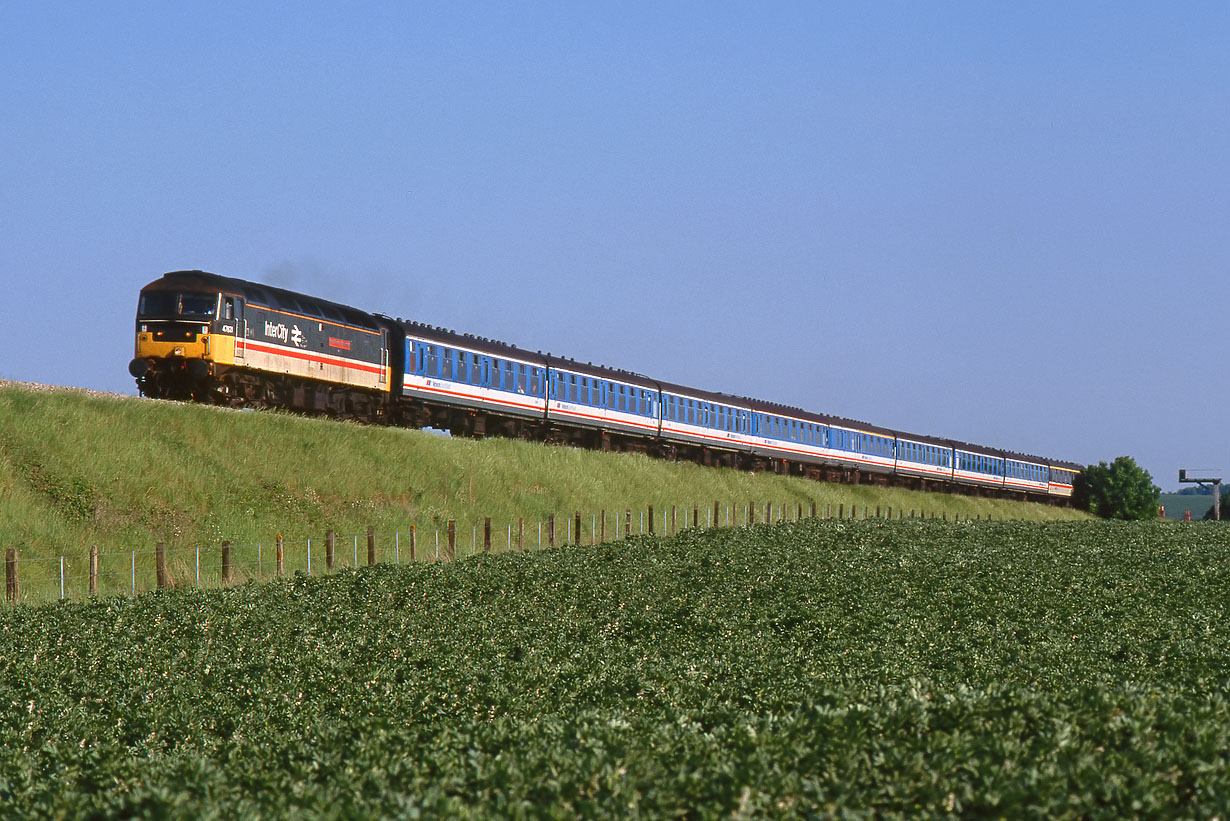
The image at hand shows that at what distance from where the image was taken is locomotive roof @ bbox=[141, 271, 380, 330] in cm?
3762

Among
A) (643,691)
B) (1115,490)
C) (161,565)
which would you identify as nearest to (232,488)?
(161,565)

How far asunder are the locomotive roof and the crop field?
12.4m

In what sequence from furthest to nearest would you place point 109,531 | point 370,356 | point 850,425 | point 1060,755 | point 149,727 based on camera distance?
point 850,425, point 370,356, point 109,531, point 149,727, point 1060,755

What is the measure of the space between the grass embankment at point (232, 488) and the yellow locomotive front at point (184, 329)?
1334mm

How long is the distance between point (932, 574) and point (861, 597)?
4.41 meters

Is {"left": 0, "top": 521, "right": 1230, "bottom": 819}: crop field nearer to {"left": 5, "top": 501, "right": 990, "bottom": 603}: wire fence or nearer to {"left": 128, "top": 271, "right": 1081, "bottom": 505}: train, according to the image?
{"left": 5, "top": 501, "right": 990, "bottom": 603}: wire fence

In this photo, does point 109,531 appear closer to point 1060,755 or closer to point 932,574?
point 932,574

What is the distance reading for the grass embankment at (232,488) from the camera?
31719 mm

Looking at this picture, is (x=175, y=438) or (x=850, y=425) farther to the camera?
(x=850, y=425)

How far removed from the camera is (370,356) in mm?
44375

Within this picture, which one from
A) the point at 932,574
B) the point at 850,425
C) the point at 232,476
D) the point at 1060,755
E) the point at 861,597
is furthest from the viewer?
the point at 850,425

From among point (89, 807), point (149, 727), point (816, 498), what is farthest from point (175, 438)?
point (816, 498)

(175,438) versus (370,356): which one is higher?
(370,356)

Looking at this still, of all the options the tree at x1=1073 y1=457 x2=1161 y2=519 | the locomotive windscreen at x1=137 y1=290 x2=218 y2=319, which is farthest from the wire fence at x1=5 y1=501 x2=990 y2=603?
the tree at x1=1073 y1=457 x2=1161 y2=519
